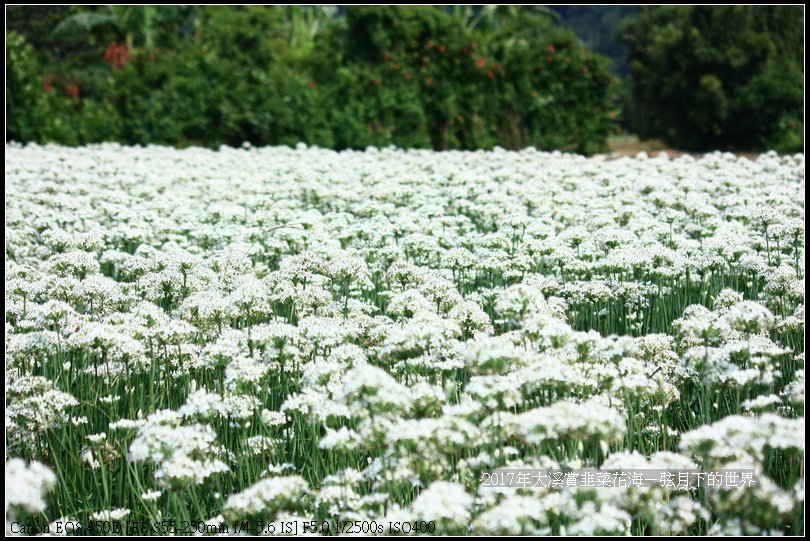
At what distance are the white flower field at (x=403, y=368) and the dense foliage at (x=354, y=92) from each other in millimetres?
10975

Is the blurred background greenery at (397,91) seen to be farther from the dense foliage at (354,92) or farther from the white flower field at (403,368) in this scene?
the white flower field at (403,368)

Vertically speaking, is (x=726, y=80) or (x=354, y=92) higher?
(x=726, y=80)

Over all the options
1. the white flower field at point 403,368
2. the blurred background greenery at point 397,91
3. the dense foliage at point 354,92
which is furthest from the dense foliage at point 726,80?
the white flower field at point 403,368

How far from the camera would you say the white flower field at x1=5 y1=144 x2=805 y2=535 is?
3.58 m

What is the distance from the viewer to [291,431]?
5238 millimetres

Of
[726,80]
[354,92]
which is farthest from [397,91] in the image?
[726,80]

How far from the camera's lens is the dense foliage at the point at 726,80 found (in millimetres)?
32469

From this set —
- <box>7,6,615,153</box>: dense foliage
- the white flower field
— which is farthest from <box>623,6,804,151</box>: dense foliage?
the white flower field

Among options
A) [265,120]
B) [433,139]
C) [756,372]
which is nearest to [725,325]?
[756,372]

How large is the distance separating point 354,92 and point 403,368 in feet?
63.1

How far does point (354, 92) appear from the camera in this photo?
24.0 metres

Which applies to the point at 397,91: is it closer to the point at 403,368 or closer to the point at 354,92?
the point at 354,92

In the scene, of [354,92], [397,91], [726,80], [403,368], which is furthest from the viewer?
[726,80]

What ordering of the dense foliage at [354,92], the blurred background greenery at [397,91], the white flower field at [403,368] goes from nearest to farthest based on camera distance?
the white flower field at [403,368], the dense foliage at [354,92], the blurred background greenery at [397,91]
